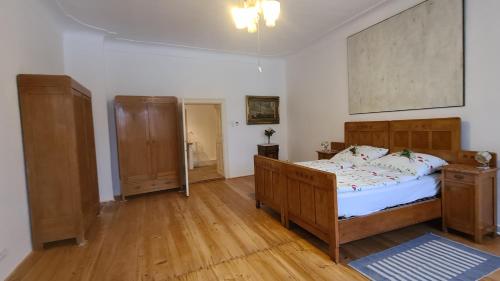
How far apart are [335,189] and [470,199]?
153 centimetres

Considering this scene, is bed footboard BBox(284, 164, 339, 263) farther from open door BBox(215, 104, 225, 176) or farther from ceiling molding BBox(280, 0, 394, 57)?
open door BBox(215, 104, 225, 176)

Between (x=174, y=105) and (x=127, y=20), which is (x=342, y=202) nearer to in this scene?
(x=174, y=105)

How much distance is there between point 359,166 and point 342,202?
4.38 ft

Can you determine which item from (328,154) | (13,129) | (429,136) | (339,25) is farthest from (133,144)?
(429,136)

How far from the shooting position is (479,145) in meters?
2.69

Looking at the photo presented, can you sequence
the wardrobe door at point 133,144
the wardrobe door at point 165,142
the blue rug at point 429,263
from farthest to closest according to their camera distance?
the wardrobe door at point 165,142
the wardrobe door at point 133,144
the blue rug at point 429,263

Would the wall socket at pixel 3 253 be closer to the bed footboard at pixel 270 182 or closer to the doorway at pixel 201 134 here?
the bed footboard at pixel 270 182

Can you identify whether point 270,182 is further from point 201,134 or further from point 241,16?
point 201,134

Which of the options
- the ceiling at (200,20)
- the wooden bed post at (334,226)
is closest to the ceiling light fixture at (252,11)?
the ceiling at (200,20)

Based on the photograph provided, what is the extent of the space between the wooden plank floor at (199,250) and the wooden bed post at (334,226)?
0.30 ft

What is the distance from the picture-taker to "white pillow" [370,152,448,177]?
2740 mm

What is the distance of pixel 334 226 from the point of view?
2166 mm

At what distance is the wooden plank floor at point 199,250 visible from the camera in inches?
83.8

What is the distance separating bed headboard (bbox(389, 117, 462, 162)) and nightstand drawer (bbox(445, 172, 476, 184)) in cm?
37
